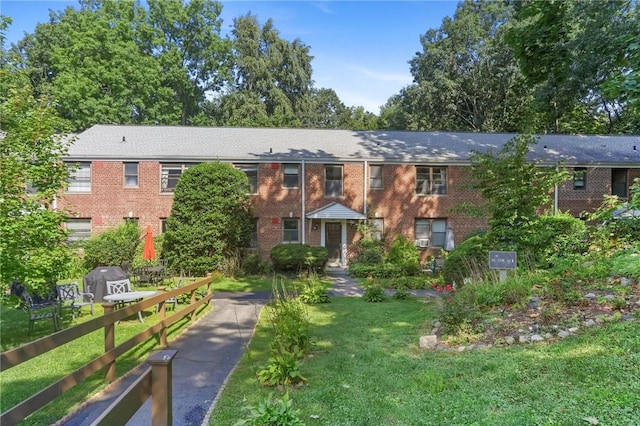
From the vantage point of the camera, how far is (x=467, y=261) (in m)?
11.2

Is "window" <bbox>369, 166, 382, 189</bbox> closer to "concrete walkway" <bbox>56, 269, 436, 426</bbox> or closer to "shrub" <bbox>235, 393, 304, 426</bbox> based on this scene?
"concrete walkway" <bbox>56, 269, 436, 426</bbox>

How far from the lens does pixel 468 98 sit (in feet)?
107

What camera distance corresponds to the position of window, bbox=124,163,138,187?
1881 centimetres

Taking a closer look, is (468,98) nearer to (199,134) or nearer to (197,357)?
(199,134)

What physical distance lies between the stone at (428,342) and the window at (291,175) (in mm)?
13806

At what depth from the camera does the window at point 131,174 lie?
61.7ft

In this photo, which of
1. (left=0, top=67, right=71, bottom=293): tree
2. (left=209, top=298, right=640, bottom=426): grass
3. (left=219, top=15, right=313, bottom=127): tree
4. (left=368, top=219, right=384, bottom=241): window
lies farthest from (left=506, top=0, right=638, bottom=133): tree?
(left=219, top=15, right=313, bottom=127): tree

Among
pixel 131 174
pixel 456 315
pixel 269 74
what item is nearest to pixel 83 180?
pixel 131 174

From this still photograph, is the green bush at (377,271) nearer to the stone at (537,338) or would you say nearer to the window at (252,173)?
the window at (252,173)

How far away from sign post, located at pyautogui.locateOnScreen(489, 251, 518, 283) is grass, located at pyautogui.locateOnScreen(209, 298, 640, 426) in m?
2.93

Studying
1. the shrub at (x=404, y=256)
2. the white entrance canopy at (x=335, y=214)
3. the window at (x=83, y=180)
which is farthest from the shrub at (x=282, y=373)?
the window at (x=83, y=180)

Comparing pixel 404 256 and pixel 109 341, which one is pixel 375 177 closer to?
pixel 404 256

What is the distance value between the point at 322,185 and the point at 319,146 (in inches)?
108

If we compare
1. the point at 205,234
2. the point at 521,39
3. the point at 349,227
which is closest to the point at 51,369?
the point at 205,234
